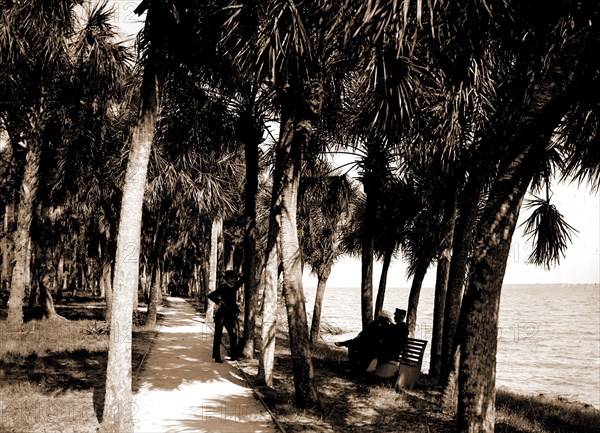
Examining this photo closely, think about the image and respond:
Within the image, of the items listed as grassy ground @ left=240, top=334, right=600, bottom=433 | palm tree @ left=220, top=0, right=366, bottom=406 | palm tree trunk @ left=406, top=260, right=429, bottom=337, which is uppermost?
palm tree @ left=220, top=0, right=366, bottom=406

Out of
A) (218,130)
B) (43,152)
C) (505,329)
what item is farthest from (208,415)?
(505,329)

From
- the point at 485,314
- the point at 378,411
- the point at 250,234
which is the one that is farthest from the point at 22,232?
the point at 485,314

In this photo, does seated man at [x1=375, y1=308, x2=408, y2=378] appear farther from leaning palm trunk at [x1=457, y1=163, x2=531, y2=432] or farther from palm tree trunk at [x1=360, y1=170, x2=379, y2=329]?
leaning palm trunk at [x1=457, y1=163, x2=531, y2=432]

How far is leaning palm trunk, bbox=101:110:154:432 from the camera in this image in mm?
5805

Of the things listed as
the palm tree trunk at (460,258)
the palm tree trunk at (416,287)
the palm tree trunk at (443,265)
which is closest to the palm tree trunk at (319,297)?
the palm tree trunk at (416,287)

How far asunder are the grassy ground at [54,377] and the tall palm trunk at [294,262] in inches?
112

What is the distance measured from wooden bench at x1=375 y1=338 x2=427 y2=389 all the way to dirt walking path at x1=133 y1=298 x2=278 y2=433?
2.69m

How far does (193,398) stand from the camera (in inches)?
297

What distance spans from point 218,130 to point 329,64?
4217 mm

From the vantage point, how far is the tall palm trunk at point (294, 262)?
290 inches

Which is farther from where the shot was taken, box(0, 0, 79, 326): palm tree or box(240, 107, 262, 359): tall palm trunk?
box(240, 107, 262, 359): tall palm trunk

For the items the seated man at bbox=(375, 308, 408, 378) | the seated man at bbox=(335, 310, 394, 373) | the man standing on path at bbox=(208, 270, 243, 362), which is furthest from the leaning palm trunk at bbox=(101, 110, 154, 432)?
the seated man at bbox=(375, 308, 408, 378)

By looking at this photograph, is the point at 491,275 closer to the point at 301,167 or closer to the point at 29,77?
the point at 301,167

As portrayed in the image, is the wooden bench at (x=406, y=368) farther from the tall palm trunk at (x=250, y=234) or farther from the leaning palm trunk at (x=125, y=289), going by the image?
the leaning palm trunk at (x=125, y=289)
